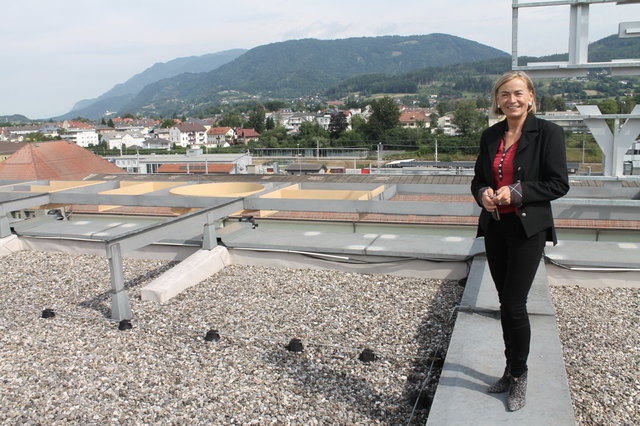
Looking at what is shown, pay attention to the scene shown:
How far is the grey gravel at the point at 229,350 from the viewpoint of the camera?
3332mm

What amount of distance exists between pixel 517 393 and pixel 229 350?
2.22 m

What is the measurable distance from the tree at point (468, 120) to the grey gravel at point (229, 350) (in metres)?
78.3

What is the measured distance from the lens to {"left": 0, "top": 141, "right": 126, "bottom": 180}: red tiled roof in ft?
57.1

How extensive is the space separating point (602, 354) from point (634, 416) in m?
0.86

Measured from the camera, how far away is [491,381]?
302 cm

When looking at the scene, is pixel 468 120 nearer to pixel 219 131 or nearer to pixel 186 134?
pixel 219 131

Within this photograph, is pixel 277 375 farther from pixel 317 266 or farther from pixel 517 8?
pixel 517 8

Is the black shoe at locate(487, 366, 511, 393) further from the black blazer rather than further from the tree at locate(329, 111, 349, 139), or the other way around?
the tree at locate(329, 111, 349, 139)

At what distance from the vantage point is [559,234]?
23.4 feet

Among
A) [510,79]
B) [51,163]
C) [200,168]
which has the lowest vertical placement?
[200,168]

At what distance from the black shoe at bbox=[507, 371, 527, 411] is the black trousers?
3 cm

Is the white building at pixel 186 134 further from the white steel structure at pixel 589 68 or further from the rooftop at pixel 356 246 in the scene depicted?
the white steel structure at pixel 589 68

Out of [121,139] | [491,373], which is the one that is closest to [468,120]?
[491,373]

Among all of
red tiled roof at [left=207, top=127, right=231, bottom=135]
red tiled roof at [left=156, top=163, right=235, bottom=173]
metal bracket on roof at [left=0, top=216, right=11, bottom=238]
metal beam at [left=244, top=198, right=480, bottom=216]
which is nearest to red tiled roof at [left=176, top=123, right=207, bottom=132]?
red tiled roof at [left=207, top=127, right=231, bottom=135]
